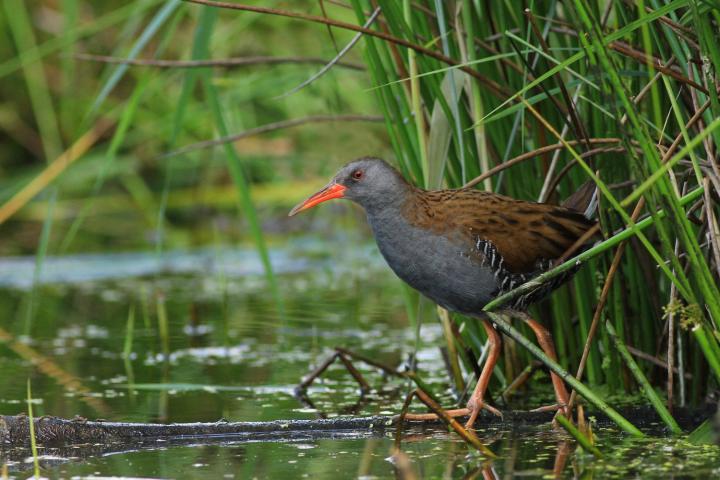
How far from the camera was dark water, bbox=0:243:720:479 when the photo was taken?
9.61ft

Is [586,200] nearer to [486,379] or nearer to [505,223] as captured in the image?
[505,223]

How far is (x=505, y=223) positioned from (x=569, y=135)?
407 millimetres

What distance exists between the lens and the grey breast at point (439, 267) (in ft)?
10.8

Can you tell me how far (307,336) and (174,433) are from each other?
6.58 ft

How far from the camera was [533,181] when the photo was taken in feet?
12.2

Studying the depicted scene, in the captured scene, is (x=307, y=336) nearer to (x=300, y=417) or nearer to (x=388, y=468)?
(x=300, y=417)

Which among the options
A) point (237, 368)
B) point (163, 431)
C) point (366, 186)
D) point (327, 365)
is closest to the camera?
point (163, 431)

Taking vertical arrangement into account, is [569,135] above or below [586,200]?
above

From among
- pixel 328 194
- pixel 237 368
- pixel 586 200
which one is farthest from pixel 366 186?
pixel 237 368

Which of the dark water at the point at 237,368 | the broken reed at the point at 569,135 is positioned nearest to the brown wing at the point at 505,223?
the broken reed at the point at 569,135

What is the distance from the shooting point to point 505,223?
3.36m

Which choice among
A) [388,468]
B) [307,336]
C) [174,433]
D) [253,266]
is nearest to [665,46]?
[388,468]

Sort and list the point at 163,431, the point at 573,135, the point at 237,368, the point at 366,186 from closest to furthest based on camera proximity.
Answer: the point at 163,431 < the point at 366,186 < the point at 573,135 < the point at 237,368

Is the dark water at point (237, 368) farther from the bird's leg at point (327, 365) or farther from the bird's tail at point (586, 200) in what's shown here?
the bird's tail at point (586, 200)
